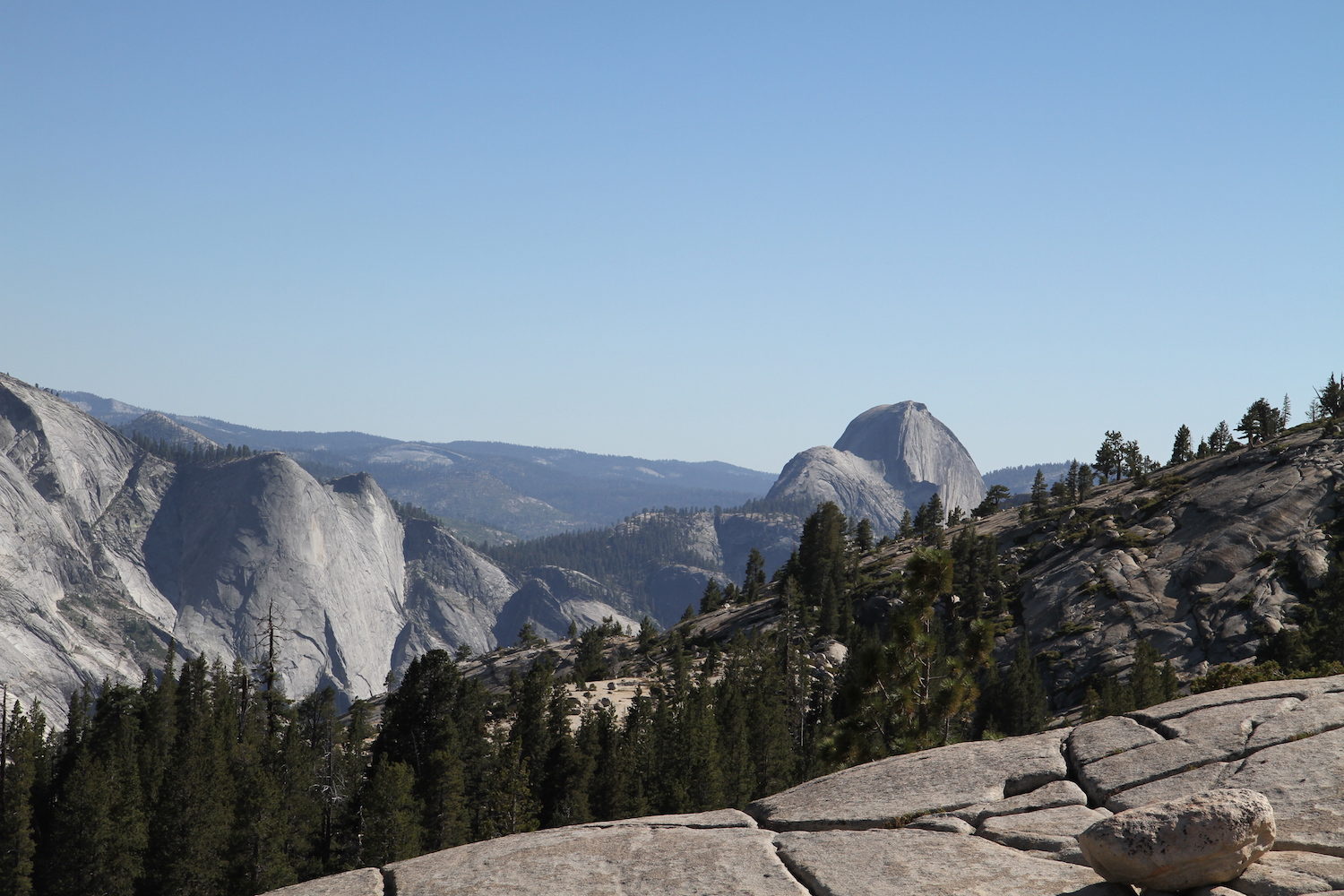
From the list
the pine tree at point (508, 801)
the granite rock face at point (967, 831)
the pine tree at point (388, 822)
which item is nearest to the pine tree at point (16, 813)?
the pine tree at point (388, 822)

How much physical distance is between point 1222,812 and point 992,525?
18056 centimetres

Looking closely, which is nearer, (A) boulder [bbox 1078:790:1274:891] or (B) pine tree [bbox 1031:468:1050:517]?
(A) boulder [bbox 1078:790:1274:891]

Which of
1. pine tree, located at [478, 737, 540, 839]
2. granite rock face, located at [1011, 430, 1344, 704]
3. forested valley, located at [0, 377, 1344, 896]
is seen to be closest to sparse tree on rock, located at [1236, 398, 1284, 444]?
granite rock face, located at [1011, 430, 1344, 704]

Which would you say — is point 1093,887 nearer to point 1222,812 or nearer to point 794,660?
point 1222,812

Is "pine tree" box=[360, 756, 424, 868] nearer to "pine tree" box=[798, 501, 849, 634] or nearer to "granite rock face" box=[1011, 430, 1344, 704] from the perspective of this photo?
"pine tree" box=[798, 501, 849, 634]

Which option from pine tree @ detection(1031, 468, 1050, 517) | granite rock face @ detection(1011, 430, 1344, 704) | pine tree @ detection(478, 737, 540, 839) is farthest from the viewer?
pine tree @ detection(1031, 468, 1050, 517)

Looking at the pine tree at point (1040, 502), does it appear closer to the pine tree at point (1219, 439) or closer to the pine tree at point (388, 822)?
the pine tree at point (1219, 439)

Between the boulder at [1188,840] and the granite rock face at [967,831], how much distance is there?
0.15 feet

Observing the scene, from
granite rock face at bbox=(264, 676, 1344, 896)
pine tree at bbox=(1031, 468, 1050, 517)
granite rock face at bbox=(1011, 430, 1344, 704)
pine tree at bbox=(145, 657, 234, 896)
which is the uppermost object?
pine tree at bbox=(1031, 468, 1050, 517)

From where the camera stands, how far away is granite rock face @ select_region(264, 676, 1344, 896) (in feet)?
49.4

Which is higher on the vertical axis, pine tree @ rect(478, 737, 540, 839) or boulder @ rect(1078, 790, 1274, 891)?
boulder @ rect(1078, 790, 1274, 891)

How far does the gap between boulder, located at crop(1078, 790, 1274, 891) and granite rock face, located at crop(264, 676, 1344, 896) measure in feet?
0.15

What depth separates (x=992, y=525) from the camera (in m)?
188

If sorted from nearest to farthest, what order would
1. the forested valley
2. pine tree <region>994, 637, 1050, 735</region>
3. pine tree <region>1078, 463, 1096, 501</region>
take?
the forested valley → pine tree <region>994, 637, 1050, 735</region> → pine tree <region>1078, 463, 1096, 501</region>
